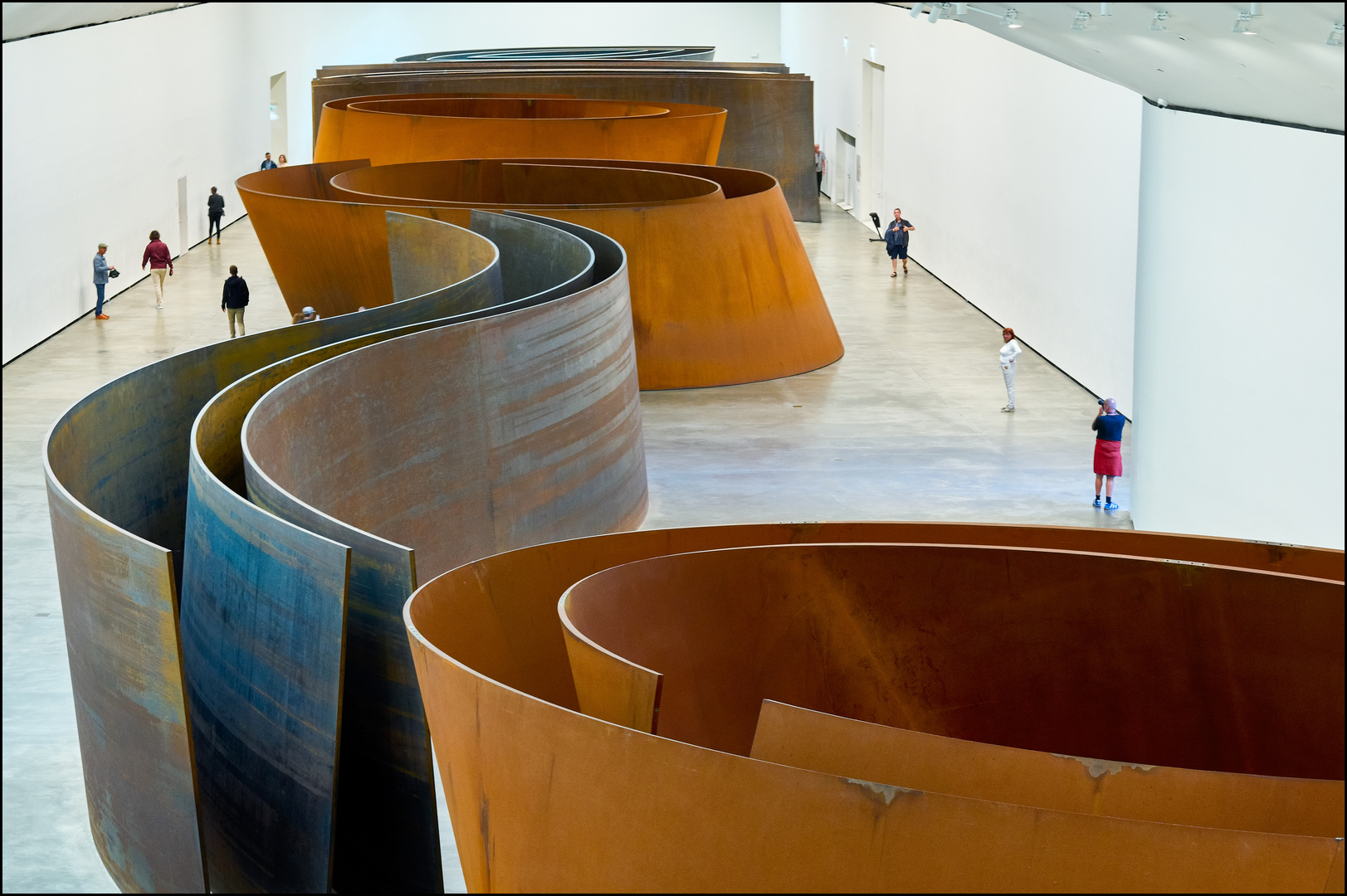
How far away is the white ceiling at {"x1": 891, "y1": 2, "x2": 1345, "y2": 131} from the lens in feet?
22.0

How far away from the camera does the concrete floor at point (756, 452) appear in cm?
798

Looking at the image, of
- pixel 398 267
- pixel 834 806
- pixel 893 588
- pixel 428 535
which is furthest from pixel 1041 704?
pixel 398 267

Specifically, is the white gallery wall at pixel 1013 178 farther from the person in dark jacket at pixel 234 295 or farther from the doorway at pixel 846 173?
the person in dark jacket at pixel 234 295

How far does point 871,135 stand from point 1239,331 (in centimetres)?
2186

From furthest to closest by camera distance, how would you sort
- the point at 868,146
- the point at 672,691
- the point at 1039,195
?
the point at 868,146
the point at 1039,195
the point at 672,691

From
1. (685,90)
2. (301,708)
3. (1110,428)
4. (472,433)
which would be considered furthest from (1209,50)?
(685,90)

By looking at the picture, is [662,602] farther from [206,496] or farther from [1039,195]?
[1039,195]

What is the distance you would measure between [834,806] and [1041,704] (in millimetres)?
2532

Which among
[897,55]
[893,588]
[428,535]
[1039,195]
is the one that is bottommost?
[428,535]

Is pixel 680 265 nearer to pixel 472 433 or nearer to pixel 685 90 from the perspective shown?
pixel 472 433

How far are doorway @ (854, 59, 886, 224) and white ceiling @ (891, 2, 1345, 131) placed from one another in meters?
19.6

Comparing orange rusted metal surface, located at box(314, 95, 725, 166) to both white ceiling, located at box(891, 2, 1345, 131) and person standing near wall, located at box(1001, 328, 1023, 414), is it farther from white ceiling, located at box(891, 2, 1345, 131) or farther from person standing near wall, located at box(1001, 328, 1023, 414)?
white ceiling, located at box(891, 2, 1345, 131)

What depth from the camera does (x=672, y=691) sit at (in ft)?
20.7

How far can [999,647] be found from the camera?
6648mm
